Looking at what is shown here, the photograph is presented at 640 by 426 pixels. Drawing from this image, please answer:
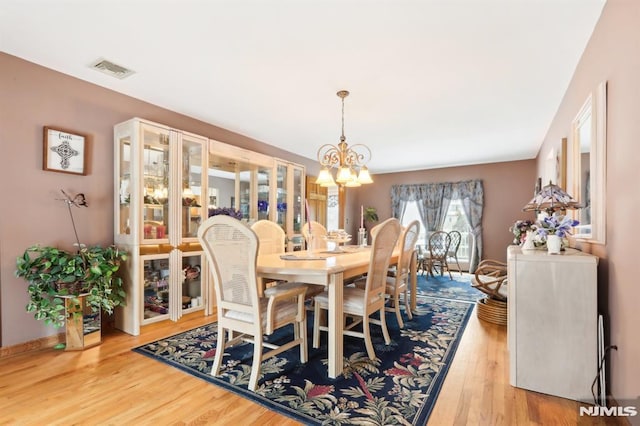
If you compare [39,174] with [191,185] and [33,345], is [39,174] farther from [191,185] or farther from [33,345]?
[33,345]

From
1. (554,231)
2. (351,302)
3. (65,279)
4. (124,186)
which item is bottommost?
(351,302)

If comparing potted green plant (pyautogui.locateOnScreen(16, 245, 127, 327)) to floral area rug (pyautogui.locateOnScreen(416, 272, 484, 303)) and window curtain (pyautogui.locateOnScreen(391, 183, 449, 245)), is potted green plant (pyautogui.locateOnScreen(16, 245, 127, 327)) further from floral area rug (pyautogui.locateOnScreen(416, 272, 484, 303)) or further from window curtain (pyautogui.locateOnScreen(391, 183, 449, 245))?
window curtain (pyautogui.locateOnScreen(391, 183, 449, 245))

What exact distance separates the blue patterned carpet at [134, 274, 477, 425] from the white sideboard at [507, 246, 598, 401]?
552 mm

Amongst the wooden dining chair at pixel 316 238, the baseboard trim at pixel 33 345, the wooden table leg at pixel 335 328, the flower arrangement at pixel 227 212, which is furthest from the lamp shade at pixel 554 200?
the baseboard trim at pixel 33 345

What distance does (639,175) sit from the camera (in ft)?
4.38

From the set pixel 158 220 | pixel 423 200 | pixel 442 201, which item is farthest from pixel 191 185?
pixel 442 201

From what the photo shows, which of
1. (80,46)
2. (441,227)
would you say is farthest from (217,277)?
(441,227)

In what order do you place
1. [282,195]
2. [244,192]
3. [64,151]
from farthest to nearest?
[282,195], [244,192], [64,151]

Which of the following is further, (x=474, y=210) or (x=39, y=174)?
(x=474, y=210)

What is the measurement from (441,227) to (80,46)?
6.47m

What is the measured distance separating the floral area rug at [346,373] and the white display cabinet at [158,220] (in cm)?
48

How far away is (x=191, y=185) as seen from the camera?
344cm

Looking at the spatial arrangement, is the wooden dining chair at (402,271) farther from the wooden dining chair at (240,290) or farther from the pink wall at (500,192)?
the pink wall at (500,192)

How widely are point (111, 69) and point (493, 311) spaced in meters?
4.15
